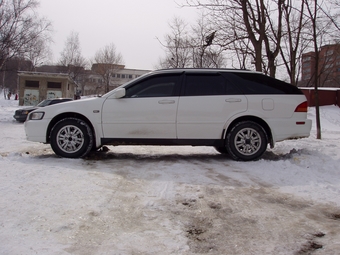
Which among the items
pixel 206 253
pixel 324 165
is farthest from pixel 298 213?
pixel 324 165

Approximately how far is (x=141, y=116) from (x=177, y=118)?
67 centimetres

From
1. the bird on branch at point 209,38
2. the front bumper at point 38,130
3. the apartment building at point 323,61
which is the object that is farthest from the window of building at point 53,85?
the front bumper at point 38,130

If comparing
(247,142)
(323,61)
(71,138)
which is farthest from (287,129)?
(323,61)

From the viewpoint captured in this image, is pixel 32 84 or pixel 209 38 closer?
pixel 209 38

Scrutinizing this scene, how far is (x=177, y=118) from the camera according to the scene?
220 inches

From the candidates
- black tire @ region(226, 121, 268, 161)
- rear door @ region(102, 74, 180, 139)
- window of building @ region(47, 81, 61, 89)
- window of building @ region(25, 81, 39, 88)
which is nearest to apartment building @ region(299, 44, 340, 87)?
black tire @ region(226, 121, 268, 161)

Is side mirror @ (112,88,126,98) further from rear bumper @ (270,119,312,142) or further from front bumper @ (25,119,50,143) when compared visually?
rear bumper @ (270,119,312,142)

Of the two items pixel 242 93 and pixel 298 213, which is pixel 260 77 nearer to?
pixel 242 93

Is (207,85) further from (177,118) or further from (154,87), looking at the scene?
(154,87)

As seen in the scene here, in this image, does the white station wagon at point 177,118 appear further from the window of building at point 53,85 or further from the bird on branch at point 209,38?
the window of building at point 53,85

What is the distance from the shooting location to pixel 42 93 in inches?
1405

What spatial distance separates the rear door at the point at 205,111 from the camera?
5.60 metres

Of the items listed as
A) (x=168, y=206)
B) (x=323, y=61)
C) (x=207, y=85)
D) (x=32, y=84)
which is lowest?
(x=168, y=206)

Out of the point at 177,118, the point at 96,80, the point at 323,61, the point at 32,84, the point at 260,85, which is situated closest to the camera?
the point at 177,118
